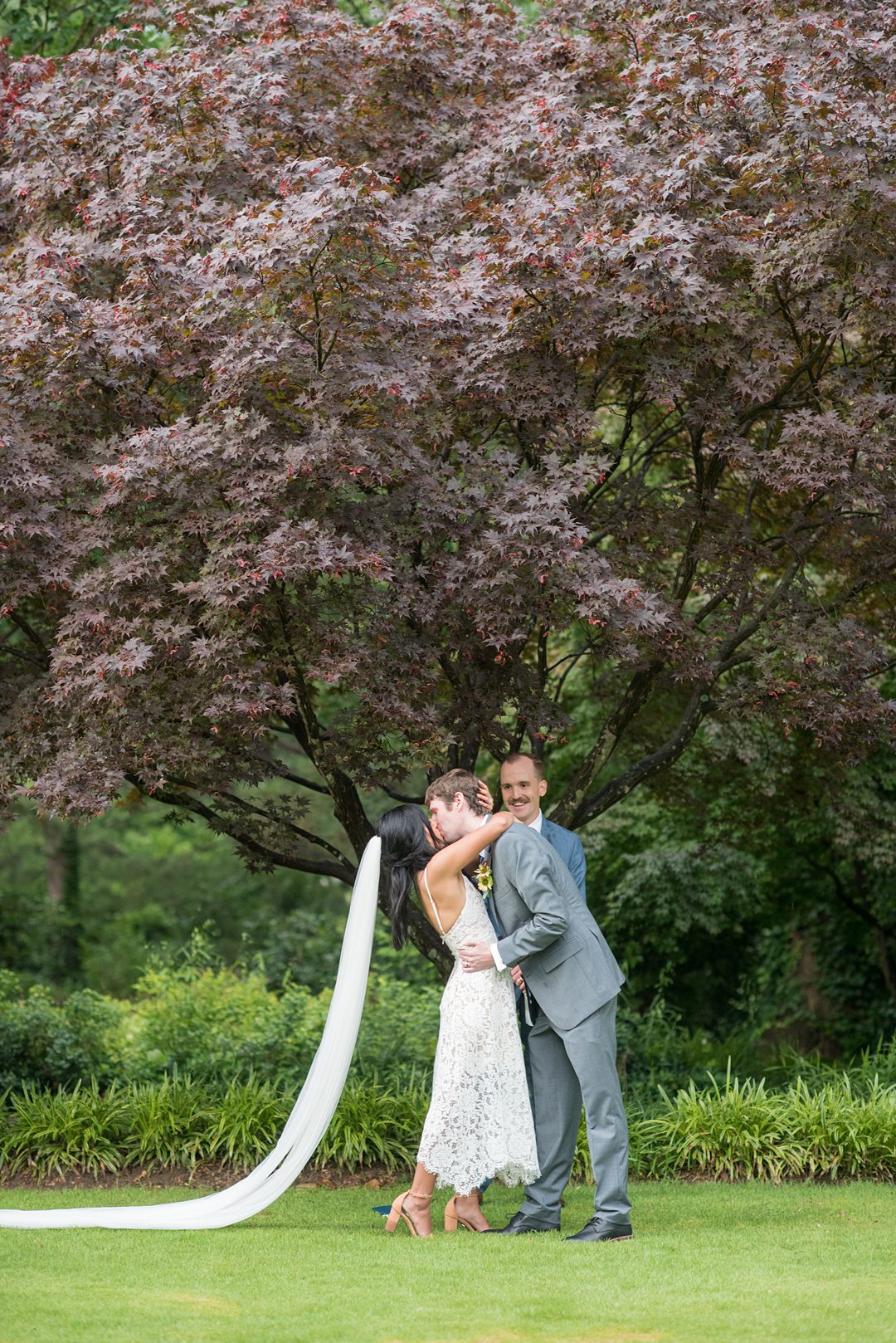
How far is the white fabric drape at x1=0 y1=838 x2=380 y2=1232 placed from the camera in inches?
228

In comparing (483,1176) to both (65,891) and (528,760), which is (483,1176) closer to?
(528,760)

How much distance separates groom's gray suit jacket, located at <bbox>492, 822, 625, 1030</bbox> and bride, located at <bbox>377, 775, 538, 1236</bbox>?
10 cm

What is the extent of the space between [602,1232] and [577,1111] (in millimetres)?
499

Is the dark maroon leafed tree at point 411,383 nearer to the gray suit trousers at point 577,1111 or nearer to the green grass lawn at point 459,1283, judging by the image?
the gray suit trousers at point 577,1111

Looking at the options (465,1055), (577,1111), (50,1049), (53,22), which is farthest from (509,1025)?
(53,22)

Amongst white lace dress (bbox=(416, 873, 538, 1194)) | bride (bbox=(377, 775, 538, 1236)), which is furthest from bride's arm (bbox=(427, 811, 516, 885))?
white lace dress (bbox=(416, 873, 538, 1194))

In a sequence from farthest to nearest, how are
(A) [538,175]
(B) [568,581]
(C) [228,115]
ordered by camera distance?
(A) [538,175] → (C) [228,115] → (B) [568,581]

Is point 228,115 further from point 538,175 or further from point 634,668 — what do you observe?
point 634,668

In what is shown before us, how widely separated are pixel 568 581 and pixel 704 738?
12.8 feet

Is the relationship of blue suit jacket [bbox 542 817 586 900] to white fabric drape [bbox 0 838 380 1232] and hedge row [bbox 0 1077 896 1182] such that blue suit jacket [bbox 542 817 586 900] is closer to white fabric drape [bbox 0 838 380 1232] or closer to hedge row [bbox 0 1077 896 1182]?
white fabric drape [bbox 0 838 380 1232]

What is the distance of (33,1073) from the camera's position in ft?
30.5

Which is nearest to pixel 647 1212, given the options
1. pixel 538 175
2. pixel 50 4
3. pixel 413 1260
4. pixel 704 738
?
pixel 413 1260

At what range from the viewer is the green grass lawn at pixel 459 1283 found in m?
4.08

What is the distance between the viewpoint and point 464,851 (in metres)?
5.52
